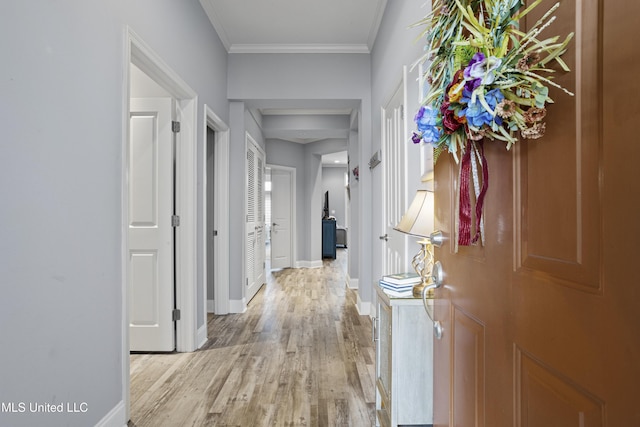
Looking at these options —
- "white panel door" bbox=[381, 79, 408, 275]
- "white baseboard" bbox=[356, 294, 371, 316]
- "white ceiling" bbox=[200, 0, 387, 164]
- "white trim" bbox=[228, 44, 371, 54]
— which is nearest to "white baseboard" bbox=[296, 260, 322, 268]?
"white baseboard" bbox=[356, 294, 371, 316]

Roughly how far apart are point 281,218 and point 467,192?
21.8 ft

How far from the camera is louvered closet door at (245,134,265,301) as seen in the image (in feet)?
15.7

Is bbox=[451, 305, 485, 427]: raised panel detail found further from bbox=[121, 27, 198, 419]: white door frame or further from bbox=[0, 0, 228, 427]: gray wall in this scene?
bbox=[121, 27, 198, 419]: white door frame

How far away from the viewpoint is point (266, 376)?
2.48 metres

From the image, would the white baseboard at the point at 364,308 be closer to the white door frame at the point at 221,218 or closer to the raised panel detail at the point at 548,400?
the white door frame at the point at 221,218

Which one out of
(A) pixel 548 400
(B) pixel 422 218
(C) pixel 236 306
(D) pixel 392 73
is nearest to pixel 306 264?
(C) pixel 236 306

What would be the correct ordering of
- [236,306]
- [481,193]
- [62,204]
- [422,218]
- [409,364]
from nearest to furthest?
1. [481,193]
2. [62,204]
3. [409,364]
4. [422,218]
5. [236,306]

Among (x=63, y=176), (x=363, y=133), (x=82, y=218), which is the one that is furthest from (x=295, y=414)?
(x=363, y=133)

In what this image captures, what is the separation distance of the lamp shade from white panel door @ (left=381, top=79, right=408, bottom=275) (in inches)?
26.4

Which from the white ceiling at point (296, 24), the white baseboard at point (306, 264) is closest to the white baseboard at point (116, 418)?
the white ceiling at point (296, 24)

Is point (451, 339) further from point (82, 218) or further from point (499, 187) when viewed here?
point (82, 218)

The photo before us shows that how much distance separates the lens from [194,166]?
296 centimetres

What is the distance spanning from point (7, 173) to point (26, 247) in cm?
26

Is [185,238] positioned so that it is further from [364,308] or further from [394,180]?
[364,308]
